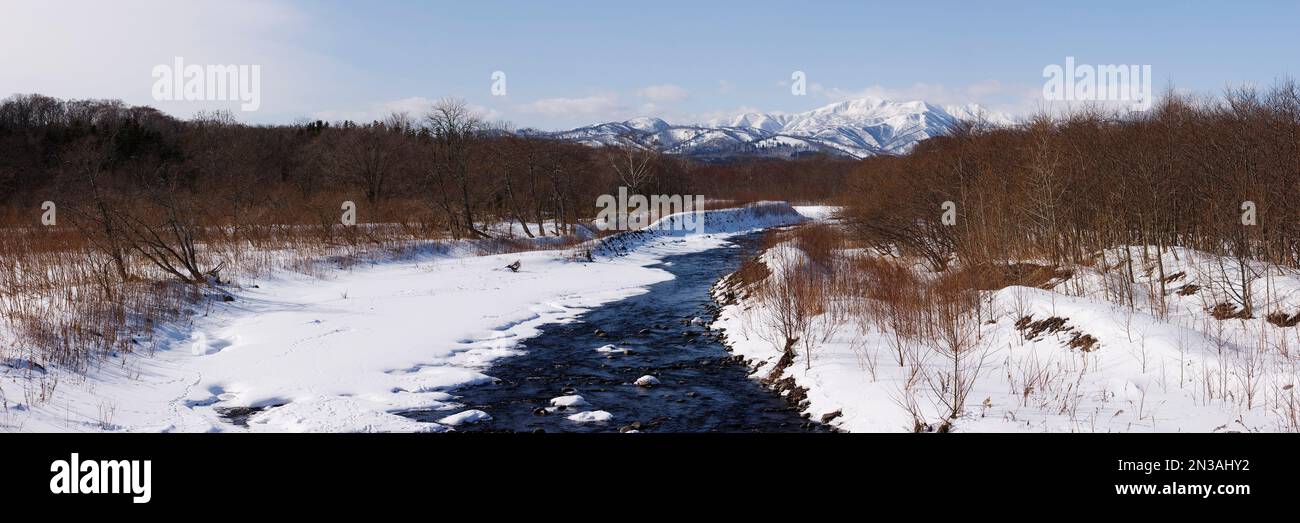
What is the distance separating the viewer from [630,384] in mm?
11031

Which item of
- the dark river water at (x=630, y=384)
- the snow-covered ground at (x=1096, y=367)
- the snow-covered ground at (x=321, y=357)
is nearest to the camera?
the snow-covered ground at (x=1096, y=367)

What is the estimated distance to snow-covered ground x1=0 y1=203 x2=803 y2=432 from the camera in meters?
8.45

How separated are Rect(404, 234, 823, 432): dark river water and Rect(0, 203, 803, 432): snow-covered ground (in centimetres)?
45

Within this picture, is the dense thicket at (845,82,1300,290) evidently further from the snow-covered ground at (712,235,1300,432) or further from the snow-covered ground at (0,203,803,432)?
the snow-covered ground at (0,203,803,432)

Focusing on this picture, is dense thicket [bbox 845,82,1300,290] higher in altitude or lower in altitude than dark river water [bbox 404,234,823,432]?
higher

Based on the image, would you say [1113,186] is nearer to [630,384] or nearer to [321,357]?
[630,384]

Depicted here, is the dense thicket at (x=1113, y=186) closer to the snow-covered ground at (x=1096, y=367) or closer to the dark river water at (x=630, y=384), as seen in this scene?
the snow-covered ground at (x=1096, y=367)

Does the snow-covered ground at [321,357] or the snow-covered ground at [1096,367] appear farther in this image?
the snow-covered ground at [321,357]

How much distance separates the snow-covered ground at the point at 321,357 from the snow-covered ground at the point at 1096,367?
3.56m

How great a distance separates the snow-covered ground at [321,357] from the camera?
8.45m

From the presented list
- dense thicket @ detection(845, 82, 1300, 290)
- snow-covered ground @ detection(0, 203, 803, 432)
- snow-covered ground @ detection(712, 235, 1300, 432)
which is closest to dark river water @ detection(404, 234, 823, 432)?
snow-covered ground @ detection(0, 203, 803, 432)

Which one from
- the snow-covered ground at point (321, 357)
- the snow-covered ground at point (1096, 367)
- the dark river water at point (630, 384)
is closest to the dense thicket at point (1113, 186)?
the snow-covered ground at point (1096, 367)

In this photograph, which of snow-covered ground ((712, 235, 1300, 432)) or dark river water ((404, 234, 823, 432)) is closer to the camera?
snow-covered ground ((712, 235, 1300, 432))

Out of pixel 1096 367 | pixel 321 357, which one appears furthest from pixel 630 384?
pixel 1096 367
